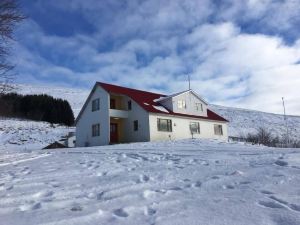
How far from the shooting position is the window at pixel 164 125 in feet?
107

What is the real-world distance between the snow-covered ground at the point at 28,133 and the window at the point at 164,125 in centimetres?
1970

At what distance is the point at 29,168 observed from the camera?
1307cm

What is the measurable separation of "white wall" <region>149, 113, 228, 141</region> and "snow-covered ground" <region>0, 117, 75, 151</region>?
19.7 meters

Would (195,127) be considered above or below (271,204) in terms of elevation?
above

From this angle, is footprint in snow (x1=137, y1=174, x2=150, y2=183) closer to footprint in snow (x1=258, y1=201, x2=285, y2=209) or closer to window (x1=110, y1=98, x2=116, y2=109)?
footprint in snow (x1=258, y1=201, x2=285, y2=209)

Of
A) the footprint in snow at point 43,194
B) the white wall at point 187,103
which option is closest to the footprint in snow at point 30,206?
the footprint in snow at point 43,194

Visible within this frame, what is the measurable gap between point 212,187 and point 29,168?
782 centimetres

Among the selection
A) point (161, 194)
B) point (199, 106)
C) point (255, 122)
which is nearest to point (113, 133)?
point (199, 106)

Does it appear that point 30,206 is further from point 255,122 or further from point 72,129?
point 255,122

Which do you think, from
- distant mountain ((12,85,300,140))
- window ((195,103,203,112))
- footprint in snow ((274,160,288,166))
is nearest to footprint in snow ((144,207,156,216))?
footprint in snow ((274,160,288,166))

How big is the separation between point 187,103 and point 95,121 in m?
9.80

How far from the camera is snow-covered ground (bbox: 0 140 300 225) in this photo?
19.8 ft

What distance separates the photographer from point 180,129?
113ft

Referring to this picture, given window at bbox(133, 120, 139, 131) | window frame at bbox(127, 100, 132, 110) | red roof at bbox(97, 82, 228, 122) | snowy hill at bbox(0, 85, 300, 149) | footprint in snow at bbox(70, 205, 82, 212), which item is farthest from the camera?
snowy hill at bbox(0, 85, 300, 149)
